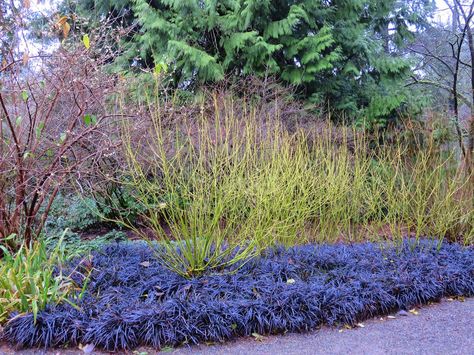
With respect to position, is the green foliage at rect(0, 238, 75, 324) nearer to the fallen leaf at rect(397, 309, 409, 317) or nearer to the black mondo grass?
the black mondo grass

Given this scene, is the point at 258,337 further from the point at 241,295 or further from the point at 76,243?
the point at 76,243

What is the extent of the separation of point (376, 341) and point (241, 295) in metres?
1.16

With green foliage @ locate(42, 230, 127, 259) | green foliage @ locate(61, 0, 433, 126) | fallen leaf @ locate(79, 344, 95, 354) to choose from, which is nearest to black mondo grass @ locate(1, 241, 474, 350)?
fallen leaf @ locate(79, 344, 95, 354)

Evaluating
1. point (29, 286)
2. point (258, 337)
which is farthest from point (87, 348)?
point (258, 337)

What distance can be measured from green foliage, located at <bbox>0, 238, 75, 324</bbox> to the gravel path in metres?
0.33

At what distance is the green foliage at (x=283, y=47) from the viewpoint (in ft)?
27.3

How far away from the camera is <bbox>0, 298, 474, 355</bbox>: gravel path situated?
3.17 meters

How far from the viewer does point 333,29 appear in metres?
9.11

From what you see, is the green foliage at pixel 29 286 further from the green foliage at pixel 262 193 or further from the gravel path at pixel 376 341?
the green foliage at pixel 262 193

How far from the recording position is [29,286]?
11.8ft

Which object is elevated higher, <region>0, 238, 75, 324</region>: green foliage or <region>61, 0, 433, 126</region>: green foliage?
<region>61, 0, 433, 126</region>: green foliage

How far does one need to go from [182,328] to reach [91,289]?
114cm

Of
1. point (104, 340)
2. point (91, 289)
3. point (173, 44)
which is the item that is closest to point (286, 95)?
point (173, 44)

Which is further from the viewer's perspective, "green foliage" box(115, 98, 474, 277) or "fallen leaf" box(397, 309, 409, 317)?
"green foliage" box(115, 98, 474, 277)
